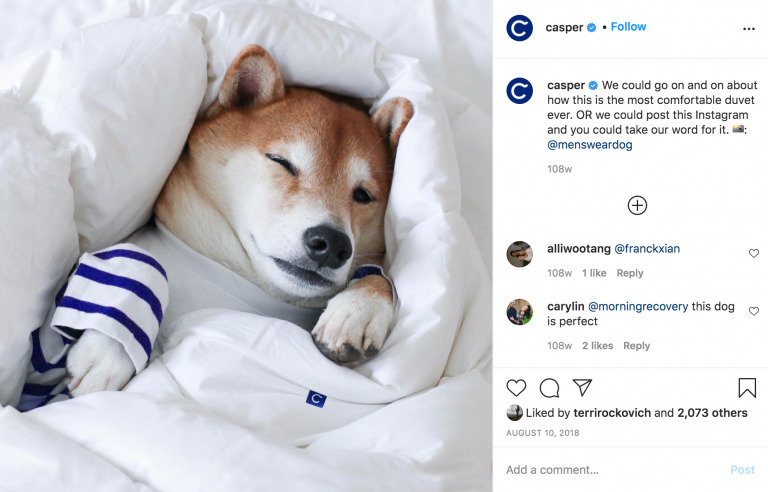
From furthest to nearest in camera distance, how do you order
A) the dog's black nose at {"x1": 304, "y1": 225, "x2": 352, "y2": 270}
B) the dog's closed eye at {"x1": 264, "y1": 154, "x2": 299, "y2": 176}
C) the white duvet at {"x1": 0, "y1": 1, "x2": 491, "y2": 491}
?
the dog's closed eye at {"x1": 264, "y1": 154, "x2": 299, "y2": 176} < the dog's black nose at {"x1": 304, "y1": 225, "x2": 352, "y2": 270} < the white duvet at {"x1": 0, "y1": 1, "x2": 491, "y2": 491}

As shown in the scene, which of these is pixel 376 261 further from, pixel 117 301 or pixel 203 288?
pixel 117 301

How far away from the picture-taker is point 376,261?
1.59 m

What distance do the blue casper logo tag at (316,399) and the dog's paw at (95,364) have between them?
0.30m

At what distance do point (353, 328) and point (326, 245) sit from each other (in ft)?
0.57

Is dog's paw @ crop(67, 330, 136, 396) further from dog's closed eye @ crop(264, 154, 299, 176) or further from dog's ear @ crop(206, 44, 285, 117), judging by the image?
dog's ear @ crop(206, 44, 285, 117)

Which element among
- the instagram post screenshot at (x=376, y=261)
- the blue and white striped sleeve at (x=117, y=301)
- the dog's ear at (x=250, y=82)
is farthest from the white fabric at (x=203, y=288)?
the dog's ear at (x=250, y=82)

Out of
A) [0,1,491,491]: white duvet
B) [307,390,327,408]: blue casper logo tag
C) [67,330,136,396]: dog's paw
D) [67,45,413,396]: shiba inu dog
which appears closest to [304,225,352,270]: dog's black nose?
[67,45,413,396]: shiba inu dog

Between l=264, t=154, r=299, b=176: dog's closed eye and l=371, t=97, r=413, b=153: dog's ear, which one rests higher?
l=371, t=97, r=413, b=153: dog's ear

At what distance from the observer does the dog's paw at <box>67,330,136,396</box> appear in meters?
1.17
